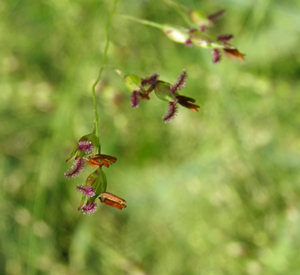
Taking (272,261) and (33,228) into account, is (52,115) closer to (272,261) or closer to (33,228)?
(33,228)

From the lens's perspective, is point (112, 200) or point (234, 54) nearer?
point (112, 200)

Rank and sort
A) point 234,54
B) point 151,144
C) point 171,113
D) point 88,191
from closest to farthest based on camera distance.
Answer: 1. point 88,191
2. point 171,113
3. point 234,54
4. point 151,144

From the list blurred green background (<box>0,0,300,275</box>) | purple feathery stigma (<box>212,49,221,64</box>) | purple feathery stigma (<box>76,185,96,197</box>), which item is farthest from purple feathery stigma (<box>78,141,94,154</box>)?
blurred green background (<box>0,0,300,275</box>)

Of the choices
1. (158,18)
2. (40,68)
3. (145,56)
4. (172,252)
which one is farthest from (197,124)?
(40,68)

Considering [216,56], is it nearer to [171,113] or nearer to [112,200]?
[171,113]

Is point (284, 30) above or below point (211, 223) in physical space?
above

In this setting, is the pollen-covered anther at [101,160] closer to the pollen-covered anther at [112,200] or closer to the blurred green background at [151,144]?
the pollen-covered anther at [112,200]

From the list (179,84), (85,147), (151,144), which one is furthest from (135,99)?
(151,144)

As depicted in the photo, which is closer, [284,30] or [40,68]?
[284,30]

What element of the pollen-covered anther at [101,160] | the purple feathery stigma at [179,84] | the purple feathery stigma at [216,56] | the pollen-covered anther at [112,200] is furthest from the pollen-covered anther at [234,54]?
the pollen-covered anther at [112,200]
